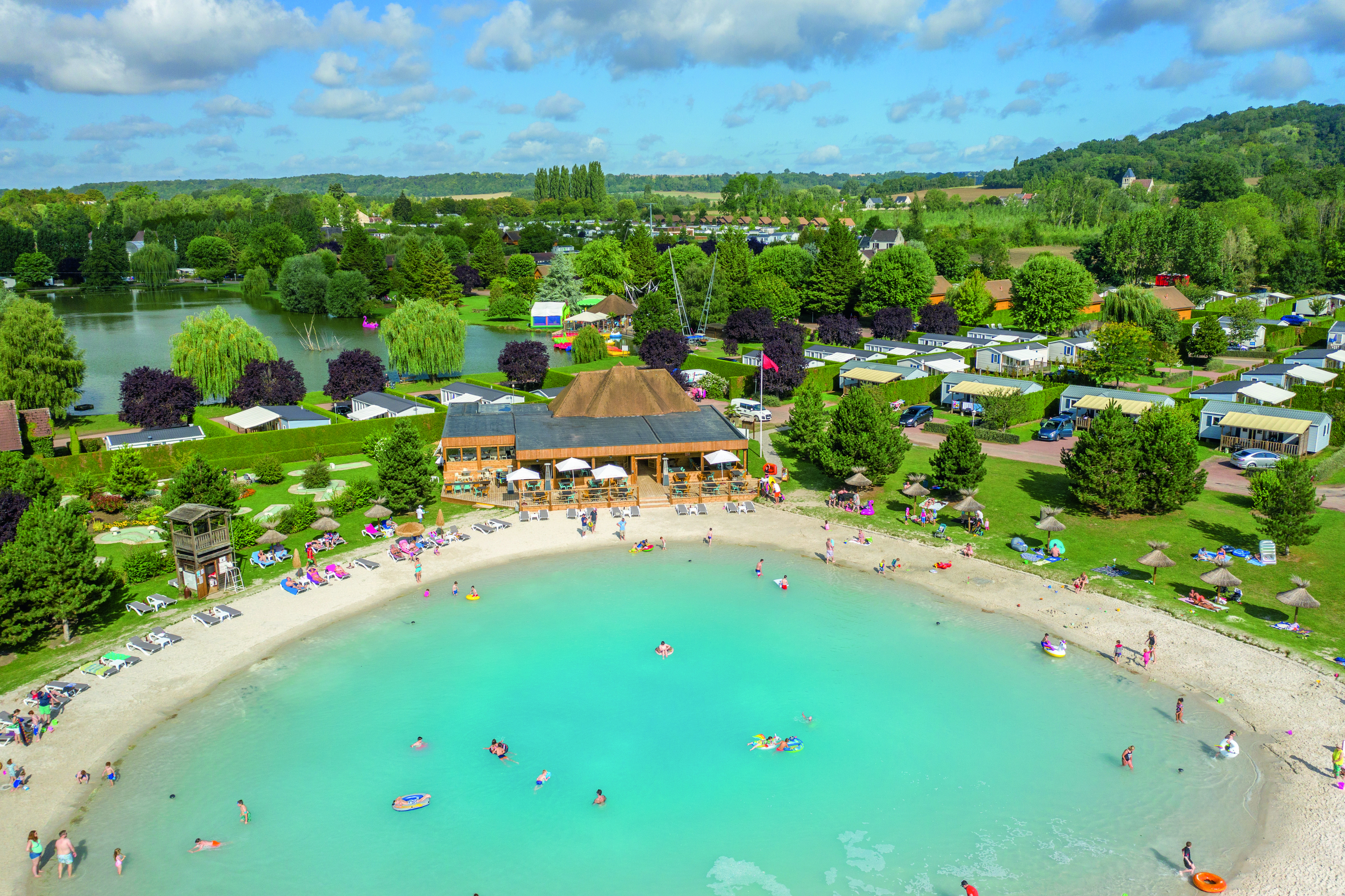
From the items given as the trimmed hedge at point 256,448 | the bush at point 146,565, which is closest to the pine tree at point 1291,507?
the trimmed hedge at point 256,448

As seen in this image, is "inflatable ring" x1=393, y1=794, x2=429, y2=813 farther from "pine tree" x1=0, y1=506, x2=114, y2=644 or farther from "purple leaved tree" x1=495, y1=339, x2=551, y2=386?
"purple leaved tree" x1=495, y1=339, x2=551, y2=386

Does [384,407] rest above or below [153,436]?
above

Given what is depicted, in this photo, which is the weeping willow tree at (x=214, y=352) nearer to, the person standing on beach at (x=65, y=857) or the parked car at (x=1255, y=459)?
the person standing on beach at (x=65, y=857)

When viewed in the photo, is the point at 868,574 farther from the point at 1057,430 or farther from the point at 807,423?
the point at 1057,430

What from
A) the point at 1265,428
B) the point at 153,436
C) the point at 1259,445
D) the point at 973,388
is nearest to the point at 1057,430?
the point at 973,388

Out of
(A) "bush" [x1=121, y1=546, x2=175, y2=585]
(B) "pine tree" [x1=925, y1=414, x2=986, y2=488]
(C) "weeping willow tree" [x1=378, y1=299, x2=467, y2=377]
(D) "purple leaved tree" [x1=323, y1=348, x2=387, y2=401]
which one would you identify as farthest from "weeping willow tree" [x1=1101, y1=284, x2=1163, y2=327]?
(A) "bush" [x1=121, y1=546, x2=175, y2=585]

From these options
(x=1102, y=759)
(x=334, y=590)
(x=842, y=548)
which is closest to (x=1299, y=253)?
(x=842, y=548)

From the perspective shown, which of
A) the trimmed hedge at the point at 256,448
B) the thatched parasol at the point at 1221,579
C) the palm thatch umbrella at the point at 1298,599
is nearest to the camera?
the palm thatch umbrella at the point at 1298,599
